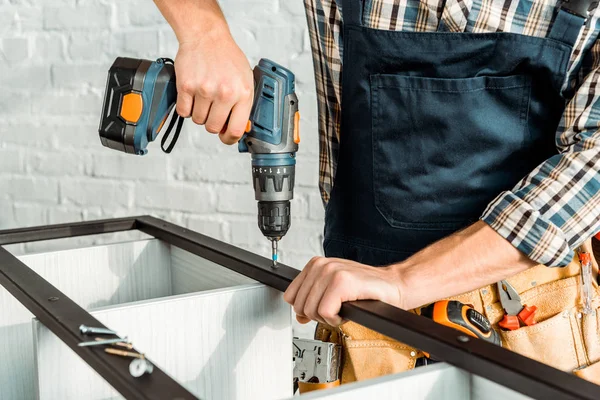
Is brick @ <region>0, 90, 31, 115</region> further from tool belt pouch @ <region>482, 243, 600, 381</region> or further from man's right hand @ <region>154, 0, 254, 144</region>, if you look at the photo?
tool belt pouch @ <region>482, 243, 600, 381</region>

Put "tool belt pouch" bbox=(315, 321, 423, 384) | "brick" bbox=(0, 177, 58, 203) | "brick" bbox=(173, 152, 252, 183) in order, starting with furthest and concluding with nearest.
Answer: "brick" bbox=(0, 177, 58, 203) < "brick" bbox=(173, 152, 252, 183) < "tool belt pouch" bbox=(315, 321, 423, 384)

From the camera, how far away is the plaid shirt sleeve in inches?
34.8

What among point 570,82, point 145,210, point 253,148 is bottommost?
point 145,210

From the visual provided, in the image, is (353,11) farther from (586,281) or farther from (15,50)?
(15,50)

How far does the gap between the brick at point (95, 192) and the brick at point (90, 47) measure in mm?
296

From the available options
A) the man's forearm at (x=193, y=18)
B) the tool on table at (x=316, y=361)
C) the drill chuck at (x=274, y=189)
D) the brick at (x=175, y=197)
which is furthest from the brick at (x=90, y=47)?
the tool on table at (x=316, y=361)

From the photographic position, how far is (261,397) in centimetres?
97

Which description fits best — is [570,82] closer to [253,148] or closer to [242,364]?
[253,148]

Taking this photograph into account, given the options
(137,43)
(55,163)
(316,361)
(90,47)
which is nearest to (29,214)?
(55,163)

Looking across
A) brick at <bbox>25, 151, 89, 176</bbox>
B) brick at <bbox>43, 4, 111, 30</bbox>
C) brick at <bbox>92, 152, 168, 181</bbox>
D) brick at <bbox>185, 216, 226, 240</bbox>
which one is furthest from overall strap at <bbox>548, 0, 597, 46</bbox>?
brick at <bbox>25, 151, 89, 176</bbox>

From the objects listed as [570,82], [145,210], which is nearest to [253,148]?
[570,82]

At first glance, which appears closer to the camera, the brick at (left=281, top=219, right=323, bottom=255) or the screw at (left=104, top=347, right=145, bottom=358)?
the screw at (left=104, top=347, right=145, bottom=358)

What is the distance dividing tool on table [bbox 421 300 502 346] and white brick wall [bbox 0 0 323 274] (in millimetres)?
722

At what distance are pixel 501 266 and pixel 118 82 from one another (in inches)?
22.3
